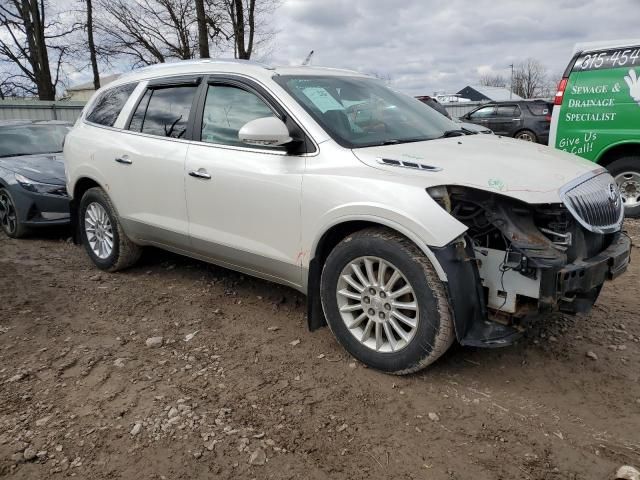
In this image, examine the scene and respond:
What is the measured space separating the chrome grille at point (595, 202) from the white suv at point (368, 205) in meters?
0.01

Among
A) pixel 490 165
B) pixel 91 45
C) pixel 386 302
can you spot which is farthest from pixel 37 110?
pixel 490 165

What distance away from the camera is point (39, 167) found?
6613 mm

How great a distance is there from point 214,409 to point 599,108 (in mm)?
5993

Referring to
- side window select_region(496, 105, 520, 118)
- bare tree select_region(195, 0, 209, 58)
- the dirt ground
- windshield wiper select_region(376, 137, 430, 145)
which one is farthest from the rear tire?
bare tree select_region(195, 0, 209, 58)

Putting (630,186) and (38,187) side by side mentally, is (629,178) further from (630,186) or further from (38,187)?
(38,187)

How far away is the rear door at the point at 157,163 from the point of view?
13.1 ft

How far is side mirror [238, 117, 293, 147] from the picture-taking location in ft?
10.3

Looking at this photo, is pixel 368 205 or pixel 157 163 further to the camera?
pixel 157 163

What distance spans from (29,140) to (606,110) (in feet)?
24.8

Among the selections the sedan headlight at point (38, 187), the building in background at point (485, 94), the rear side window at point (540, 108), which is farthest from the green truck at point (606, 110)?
the building in background at point (485, 94)

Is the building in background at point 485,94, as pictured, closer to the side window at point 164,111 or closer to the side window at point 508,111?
the side window at point 508,111

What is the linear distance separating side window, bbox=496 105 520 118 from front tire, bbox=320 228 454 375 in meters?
14.0

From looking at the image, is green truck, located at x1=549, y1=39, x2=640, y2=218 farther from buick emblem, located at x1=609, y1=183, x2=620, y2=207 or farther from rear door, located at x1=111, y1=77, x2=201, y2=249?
rear door, located at x1=111, y1=77, x2=201, y2=249

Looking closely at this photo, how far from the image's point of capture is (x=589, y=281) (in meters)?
2.77
